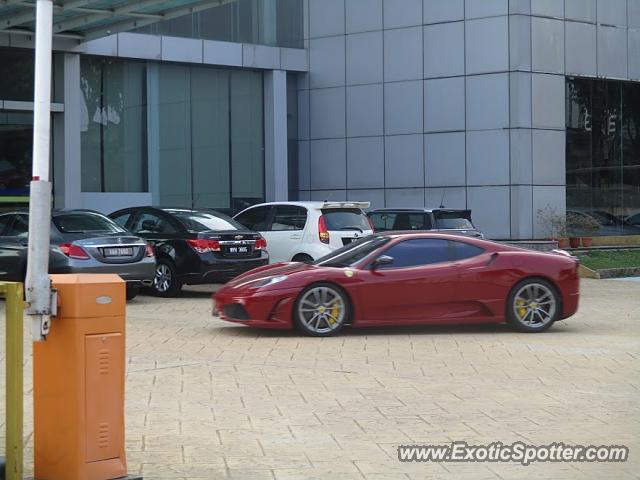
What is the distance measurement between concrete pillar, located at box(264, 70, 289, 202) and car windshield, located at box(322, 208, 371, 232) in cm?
1144

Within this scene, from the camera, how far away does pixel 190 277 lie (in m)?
17.0

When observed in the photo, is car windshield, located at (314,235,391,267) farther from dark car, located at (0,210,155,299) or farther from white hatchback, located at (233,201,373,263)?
white hatchback, located at (233,201,373,263)

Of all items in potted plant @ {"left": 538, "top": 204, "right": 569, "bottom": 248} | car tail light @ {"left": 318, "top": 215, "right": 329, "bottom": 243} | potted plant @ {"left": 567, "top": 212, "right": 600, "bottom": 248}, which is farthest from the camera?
potted plant @ {"left": 567, "top": 212, "right": 600, "bottom": 248}

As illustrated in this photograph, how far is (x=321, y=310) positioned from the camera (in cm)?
1234

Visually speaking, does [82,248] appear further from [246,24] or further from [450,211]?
[246,24]

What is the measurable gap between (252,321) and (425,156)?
16858 mm

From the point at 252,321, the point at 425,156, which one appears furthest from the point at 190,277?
the point at 425,156

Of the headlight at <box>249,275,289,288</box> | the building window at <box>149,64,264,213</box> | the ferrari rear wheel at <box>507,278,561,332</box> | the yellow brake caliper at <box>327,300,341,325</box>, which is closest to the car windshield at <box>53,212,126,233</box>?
the headlight at <box>249,275,289,288</box>

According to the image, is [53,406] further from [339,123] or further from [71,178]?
[339,123]

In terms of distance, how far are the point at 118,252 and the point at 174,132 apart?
1268cm

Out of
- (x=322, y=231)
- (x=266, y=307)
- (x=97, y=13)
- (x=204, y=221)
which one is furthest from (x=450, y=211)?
(x=97, y=13)

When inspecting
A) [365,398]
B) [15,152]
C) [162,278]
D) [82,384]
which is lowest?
[365,398]

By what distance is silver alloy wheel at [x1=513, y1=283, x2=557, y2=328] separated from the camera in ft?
42.1

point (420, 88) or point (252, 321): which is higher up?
point (420, 88)
